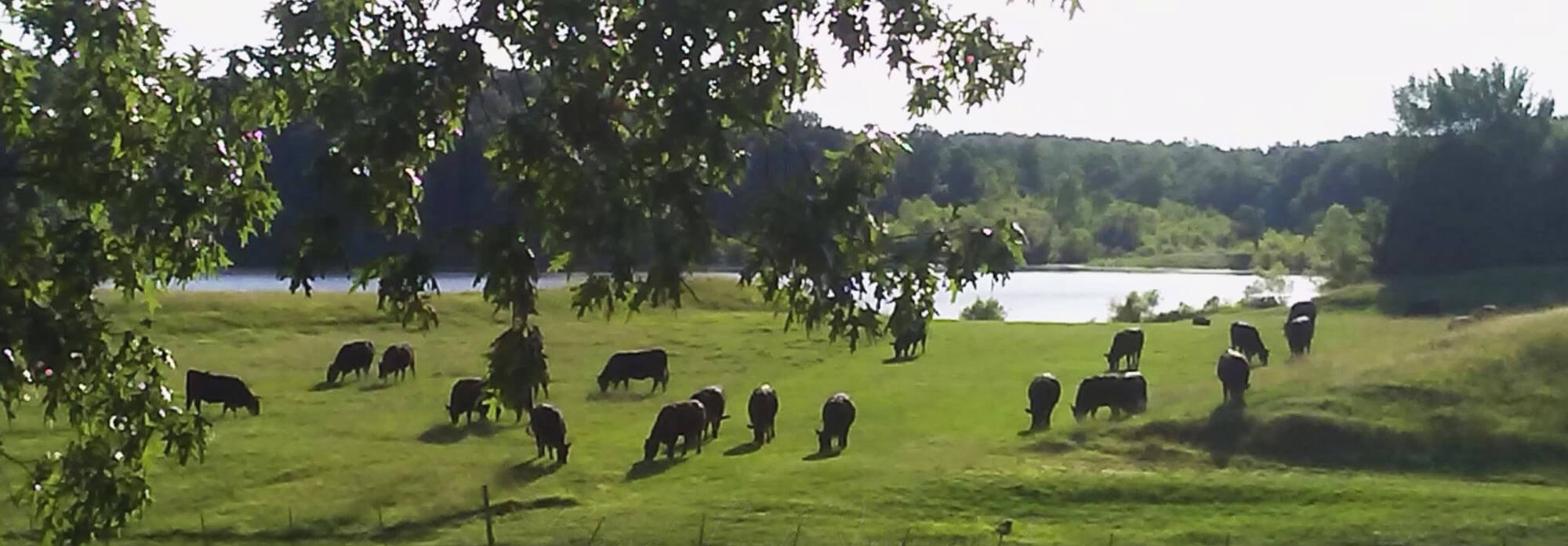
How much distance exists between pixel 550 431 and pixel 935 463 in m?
6.19

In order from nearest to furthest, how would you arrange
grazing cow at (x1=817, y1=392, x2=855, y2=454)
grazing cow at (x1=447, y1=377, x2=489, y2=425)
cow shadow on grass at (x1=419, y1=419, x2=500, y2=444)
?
grazing cow at (x1=817, y1=392, x2=855, y2=454), cow shadow on grass at (x1=419, y1=419, x2=500, y2=444), grazing cow at (x1=447, y1=377, x2=489, y2=425)

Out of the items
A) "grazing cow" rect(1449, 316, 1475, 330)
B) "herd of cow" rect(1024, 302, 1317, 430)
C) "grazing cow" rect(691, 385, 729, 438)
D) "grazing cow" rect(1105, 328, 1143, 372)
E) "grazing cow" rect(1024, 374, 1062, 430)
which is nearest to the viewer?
"grazing cow" rect(691, 385, 729, 438)

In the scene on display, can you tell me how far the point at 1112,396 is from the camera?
29.6 metres

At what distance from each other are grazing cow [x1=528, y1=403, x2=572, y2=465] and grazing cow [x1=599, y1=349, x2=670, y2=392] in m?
9.34

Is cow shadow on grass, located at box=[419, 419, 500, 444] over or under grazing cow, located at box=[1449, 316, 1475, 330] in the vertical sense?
under

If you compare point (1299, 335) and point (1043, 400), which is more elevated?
point (1299, 335)

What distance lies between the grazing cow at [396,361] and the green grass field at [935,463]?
1.24ft

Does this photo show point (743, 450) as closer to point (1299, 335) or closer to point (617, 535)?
point (617, 535)

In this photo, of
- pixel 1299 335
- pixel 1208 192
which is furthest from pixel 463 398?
pixel 1208 192

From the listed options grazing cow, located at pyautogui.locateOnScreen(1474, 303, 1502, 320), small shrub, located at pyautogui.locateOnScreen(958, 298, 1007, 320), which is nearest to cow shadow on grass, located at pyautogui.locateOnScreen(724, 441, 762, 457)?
grazing cow, located at pyautogui.locateOnScreen(1474, 303, 1502, 320)

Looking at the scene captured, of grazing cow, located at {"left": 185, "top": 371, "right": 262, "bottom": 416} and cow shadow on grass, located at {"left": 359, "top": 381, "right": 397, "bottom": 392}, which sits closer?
grazing cow, located at {"left": 185, "top": 371, "right": 262, "bottom": 416}

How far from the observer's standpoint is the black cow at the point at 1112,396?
1161 inches

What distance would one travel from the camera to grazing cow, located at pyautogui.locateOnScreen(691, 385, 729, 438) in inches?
1121

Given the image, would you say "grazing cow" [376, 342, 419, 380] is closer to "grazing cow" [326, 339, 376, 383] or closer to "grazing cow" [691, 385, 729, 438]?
"grazing cow" [326, 339, 376, 383]
